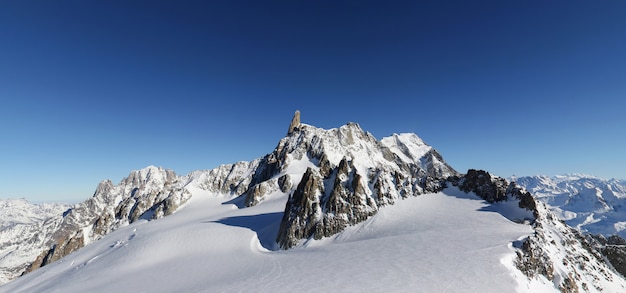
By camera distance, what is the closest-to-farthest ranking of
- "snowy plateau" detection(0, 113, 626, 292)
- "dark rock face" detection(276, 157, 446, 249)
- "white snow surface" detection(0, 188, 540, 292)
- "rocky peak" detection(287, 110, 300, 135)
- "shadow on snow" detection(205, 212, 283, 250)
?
1. "white snow surface" detection(0, 188, 540, 292)
2. "snowy plateau" detection(0, 113, 626, 292)
3. "dark rock face" detection(276, 157, 446, 249)
4. "shadow on snow" detection(205, 212, 283, 250)
5. "rocky peak" detection(287, 110, 300, 135)

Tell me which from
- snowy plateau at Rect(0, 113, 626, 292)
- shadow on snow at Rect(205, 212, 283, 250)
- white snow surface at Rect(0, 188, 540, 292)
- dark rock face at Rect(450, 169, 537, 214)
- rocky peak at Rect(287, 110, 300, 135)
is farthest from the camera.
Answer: rocky peak at Rect(287, 110, 300, 135)

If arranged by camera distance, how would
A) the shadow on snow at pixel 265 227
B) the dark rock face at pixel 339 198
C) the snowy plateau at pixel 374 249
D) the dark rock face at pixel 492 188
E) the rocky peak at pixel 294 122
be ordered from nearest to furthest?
the snowy plateau at pixel 374 249
the dark rock face at pixel 492 188
the dark rock face at pixel 339 198
the shadow on snow at pixel 265 227
the rocky peak at pixel 294 122

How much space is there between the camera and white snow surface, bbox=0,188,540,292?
25.7 metres

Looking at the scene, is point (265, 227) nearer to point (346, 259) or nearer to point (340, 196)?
point (340, 196)

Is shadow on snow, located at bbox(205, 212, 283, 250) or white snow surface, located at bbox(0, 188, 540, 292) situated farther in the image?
shadow on snow, located at bbox(205, 212, 283, 250)

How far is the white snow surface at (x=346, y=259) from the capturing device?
84.2ft

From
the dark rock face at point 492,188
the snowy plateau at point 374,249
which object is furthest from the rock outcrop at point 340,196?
the dark rock face at point 492,188

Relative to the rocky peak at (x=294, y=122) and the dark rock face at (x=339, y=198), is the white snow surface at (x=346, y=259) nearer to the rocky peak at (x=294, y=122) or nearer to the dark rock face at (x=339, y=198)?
the dark rock face at (x=339, y=198)

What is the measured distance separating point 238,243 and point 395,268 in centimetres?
3113

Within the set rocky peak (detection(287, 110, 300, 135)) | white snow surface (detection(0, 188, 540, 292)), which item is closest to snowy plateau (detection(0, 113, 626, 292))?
white snow surface (detection(0, 188, 540, 292))

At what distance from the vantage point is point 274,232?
5247 cm

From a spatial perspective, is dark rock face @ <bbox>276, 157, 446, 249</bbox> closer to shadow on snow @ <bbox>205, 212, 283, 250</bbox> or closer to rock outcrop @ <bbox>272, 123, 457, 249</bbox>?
rock outcrop @ <bbox>272, 123, 457, 249</bbox>

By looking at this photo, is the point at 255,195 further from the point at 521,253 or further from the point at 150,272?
the point at 521,253

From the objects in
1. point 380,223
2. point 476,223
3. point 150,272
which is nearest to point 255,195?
point 150,272
